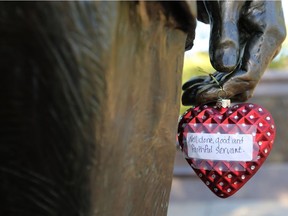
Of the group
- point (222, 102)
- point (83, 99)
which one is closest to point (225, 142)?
point (222, 102)

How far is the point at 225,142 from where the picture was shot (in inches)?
52.7

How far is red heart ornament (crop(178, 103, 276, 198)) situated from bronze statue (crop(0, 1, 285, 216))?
0.30 meters

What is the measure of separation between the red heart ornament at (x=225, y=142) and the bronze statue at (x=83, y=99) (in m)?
0.30

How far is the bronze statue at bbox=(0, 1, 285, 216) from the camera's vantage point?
0.84 meters

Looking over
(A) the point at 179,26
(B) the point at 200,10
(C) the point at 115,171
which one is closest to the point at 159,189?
(C) the point at 115,171

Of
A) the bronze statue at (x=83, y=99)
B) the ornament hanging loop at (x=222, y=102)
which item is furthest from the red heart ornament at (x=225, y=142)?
the bronze statue at (x=83, y=99)

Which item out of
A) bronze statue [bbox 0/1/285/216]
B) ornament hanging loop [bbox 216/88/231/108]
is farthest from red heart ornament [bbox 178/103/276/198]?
bronze statue [bbox 0/1/285/216]

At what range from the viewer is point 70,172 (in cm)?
89

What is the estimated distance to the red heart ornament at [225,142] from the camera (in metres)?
1.34

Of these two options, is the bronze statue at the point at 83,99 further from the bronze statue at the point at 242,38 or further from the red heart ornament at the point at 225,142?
the red heart ornament at the point at 225,142

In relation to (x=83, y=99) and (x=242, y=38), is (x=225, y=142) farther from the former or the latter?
(x=83, y=99)

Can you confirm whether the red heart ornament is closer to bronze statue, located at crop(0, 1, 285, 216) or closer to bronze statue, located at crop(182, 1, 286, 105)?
bronze statue, located at crop(182, 1, 286, 105)

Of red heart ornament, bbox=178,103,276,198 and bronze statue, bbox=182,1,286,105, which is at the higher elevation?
bronze statue, bbox=182,1,286,105

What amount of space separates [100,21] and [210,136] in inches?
23.4
